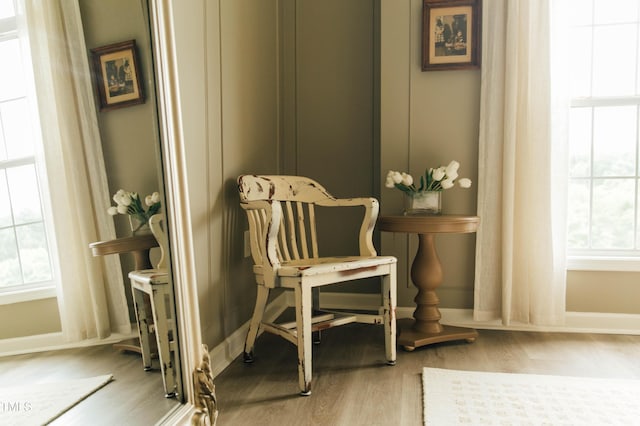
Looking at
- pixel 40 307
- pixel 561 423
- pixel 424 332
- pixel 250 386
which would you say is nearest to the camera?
pixel 40 307

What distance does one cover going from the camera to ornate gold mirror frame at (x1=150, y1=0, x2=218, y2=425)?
1.29 meters

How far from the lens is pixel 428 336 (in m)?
2.27

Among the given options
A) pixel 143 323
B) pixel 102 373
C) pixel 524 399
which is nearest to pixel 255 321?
pixel 143 323

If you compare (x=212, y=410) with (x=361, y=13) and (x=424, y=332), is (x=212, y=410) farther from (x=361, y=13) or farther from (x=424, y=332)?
(x=361, y=13)

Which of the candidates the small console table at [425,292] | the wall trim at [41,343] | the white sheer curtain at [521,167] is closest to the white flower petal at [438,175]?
the small console table at [425,292]

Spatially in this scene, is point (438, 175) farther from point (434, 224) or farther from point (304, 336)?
point (304, 336)

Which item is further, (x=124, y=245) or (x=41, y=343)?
(x=124, y=245)

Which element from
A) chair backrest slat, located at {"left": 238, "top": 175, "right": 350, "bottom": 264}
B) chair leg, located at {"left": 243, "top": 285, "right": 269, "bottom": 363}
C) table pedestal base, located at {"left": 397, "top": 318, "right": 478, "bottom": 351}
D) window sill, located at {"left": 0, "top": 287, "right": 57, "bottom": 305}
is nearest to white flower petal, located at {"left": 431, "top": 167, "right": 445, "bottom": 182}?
chair backrest slat, located at {"left": 238, "top": 175, "right": 350, "bottom": 264}

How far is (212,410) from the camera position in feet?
4.53

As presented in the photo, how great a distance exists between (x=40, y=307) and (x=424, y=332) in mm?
1865

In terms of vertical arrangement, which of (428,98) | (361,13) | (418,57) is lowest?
(428,98)

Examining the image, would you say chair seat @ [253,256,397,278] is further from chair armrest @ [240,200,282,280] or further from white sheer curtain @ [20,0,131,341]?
white sheer curtain @ [20,0,131,341]

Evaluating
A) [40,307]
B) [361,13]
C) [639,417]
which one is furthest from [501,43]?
[40,307]

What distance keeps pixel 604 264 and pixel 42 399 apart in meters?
2.72
